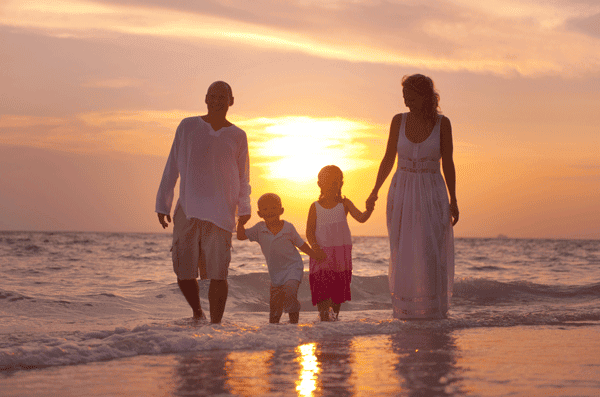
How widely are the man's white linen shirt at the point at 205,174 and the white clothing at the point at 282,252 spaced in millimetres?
375

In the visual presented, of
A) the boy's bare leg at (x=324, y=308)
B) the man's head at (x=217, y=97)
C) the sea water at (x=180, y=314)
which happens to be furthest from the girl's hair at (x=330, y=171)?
the sea water at (x=180, y=314)

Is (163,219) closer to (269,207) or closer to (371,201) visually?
(269,207)

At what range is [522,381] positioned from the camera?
10.1 ft

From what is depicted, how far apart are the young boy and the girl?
1.54 ft

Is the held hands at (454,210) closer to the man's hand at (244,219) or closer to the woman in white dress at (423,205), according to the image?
the woman in white dress at (423,205)

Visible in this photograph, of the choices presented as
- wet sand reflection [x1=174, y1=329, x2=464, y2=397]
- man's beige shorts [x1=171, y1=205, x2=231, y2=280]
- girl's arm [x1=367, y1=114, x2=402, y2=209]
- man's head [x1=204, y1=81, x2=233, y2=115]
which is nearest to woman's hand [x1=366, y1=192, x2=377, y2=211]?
girl's arm [x1=367, y1=114, x2=402, y2=209]

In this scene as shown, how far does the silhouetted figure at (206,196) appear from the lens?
5.08 m

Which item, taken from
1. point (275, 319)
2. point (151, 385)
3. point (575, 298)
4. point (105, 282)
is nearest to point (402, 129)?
point (275, 319)

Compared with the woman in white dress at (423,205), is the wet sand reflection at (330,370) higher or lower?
lower

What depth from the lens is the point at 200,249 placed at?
5.17 m

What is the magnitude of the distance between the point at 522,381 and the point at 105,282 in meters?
9.69

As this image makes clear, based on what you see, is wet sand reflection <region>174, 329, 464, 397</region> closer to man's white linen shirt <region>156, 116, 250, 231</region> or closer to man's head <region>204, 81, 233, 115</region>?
man's white linen shirt <region>156, 116, 250, 231</region>

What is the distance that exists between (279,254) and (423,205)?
1427mm

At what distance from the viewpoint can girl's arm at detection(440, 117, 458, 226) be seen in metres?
5.37
